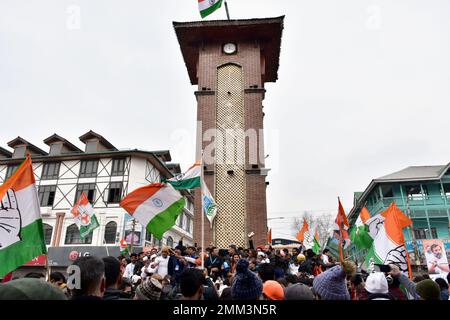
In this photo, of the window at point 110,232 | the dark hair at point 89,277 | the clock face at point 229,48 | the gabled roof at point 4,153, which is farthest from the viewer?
the gabled roof at point 4,153

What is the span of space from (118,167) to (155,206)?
21.2 m

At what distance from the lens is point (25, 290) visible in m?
1.57

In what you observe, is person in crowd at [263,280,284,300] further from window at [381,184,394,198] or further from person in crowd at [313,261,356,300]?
window at [381,184,394,198]

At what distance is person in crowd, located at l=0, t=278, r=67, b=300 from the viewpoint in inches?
61.4

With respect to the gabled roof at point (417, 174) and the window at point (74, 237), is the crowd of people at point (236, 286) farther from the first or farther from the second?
the gabled roof at point (417, 174)

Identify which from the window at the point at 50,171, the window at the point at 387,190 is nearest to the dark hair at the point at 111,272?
the window at the point at 50,171

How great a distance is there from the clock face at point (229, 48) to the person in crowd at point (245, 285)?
18768mm

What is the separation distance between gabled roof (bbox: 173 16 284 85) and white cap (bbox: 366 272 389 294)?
730 inches

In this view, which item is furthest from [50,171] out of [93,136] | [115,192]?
[115,192]

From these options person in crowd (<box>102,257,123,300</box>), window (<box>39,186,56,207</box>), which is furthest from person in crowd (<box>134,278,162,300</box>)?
window (<box>39,186,56,207</box>)

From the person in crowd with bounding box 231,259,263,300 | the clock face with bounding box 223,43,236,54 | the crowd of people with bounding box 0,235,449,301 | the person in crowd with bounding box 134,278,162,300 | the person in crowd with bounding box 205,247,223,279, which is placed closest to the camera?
the crowd of people with bounding box 0,235,449,301

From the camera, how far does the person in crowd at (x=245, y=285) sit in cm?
325

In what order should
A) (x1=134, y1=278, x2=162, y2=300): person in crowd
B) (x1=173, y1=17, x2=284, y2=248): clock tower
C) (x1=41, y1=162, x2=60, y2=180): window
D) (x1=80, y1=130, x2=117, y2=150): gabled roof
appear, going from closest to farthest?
(x1=134, y1=278, x2=162, y2=300): person in crowd
(x1=173, y1=17, x2=284, y2=248): clock tower
(x1=41, y1=162, x2=60, y2=180): window
(x1=80, y1=130, x2=117, y2=150): gabled roof
